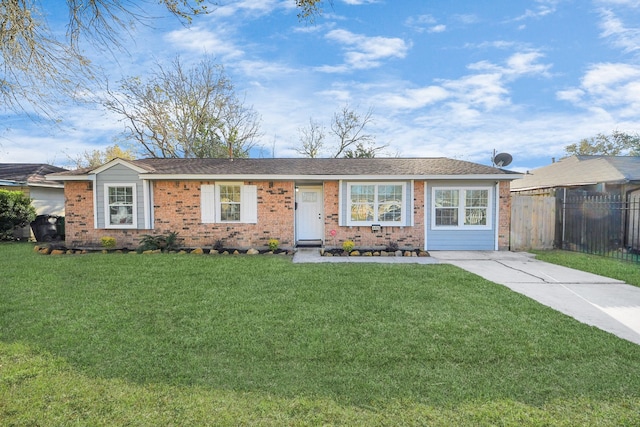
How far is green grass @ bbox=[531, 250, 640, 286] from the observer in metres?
6.98

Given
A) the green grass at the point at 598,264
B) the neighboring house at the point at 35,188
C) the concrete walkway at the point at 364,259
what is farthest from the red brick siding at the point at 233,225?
the neighboring house at the point at 35,188

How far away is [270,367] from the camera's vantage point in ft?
10.2

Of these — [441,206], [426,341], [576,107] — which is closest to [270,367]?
[426,341]

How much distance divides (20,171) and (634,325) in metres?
21.8

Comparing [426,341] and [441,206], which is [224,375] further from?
[441,206]

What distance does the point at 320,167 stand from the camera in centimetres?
1129

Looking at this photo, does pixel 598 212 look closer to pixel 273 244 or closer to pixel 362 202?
pixel 362 202

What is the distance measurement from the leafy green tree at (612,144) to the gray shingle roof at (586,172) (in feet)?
55.1

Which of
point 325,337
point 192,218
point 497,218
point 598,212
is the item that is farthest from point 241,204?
point 598,212

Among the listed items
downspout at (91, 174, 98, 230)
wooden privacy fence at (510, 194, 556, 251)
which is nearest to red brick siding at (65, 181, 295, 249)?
downspout at (91, 174, 98, 230)

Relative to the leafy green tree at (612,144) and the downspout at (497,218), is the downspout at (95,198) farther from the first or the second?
the leafy green tree at (612,144)

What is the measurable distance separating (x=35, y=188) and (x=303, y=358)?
16443 millimetres

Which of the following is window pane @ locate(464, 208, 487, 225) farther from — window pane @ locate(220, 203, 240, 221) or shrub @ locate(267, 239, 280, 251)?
window pane @ locate(220, 203, 240, 221)

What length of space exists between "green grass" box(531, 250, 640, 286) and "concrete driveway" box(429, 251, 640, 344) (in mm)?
358
